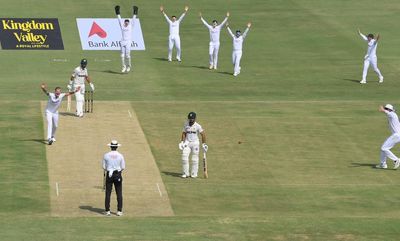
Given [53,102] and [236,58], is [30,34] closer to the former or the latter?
[236,58]

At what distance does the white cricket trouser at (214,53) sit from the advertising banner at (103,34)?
5064mm

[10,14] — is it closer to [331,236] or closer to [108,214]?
[108,214]

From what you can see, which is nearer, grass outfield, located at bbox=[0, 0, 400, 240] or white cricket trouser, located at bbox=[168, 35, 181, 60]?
grass outfield, located at bbox=[0, 0, 400, 240]

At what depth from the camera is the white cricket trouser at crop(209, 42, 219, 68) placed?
57062 millimetres

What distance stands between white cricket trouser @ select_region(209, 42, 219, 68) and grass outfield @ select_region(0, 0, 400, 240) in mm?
472

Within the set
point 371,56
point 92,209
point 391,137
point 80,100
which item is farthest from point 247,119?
point 92,209

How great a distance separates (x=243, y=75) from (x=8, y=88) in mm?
11406

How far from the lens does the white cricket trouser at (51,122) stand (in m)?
42.8

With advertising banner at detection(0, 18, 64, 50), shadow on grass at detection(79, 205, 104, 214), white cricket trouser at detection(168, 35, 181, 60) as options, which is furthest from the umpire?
advertising banner at detection(0, 18, 64, 50)

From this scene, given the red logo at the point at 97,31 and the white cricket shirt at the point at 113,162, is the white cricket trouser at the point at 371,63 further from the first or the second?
the white cricket shirt at the point at 113,162

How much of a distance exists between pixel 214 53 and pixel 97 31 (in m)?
8.02

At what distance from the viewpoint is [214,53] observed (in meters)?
57.6

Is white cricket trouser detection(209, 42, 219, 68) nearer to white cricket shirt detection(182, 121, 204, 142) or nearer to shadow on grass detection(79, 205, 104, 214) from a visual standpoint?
white cricket shirt detection(182, 121, 204, 142)

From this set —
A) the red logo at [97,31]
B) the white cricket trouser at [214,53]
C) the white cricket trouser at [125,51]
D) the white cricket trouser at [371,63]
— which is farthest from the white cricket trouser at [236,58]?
the red logo at [97,31]
